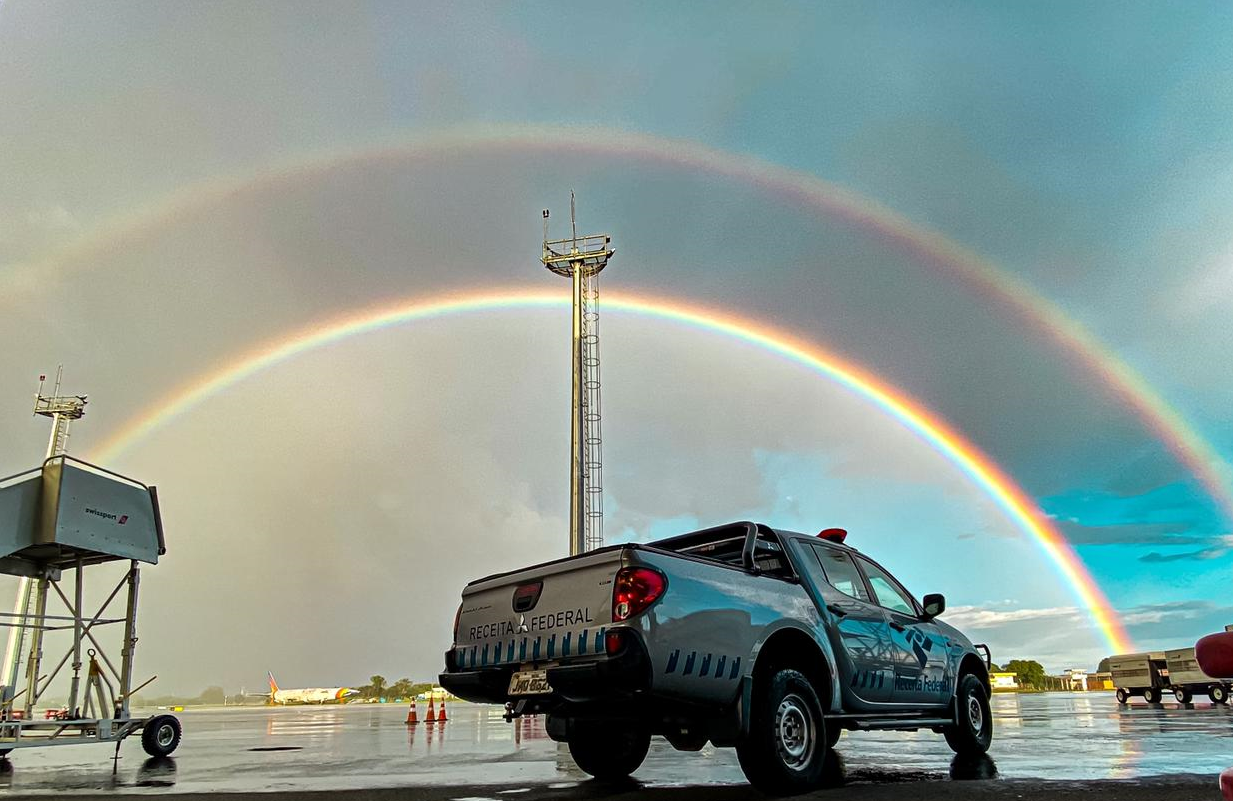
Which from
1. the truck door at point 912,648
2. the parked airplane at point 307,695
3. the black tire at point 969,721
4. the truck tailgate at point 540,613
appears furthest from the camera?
the parked airplane at point 307,695

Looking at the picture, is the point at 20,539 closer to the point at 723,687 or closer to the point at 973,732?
the point at 723,687

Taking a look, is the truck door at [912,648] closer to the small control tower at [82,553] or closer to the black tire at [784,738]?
the black tire at [784,738]

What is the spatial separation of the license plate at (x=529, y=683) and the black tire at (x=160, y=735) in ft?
26.6

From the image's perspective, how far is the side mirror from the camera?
335 inches

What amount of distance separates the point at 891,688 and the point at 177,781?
21.9 feet

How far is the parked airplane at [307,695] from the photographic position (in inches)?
5005

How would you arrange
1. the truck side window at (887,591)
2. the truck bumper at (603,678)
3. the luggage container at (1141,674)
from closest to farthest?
the truck bumper at (603,678) → the truck side window at (887,591) → the luggage container at (1141,674)

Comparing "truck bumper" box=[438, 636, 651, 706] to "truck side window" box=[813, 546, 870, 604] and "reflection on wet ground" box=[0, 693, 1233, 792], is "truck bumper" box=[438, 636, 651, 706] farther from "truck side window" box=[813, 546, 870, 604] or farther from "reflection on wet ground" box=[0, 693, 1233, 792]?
"truck side window" box=[813, 546, 870, 604]

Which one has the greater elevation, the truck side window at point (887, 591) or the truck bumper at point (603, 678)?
the truck side window at point (887, 591)

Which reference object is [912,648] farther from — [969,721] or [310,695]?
[310,695]

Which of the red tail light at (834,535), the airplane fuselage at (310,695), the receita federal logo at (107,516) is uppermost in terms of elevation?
the receita federal logo at (107,516)

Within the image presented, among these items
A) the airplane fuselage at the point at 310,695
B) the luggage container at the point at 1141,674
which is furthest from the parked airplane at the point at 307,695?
the luggage container at the point at 1141,674

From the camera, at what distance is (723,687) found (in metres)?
5.70

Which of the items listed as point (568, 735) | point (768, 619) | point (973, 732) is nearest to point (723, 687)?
point (768, 619)
